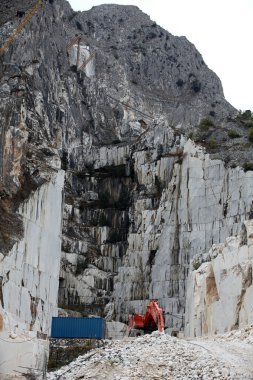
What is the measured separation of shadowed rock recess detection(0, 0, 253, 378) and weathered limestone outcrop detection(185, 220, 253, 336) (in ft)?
2.15

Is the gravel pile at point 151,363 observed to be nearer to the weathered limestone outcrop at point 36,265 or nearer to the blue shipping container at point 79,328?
the weathered limestone outcrop at point 36,265

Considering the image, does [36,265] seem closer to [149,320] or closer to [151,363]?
[149,320]

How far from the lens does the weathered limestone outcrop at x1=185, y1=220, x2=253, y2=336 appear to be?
38844mm

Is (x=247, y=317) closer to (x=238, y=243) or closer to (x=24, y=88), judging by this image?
(x=238, y=243)

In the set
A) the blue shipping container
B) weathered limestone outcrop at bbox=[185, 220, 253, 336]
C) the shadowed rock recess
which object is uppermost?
the shadowed rock recess

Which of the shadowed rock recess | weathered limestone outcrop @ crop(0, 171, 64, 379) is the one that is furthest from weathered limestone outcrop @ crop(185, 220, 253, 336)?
weathered limestone outcrop @ crop(0, 171, 64, 379)

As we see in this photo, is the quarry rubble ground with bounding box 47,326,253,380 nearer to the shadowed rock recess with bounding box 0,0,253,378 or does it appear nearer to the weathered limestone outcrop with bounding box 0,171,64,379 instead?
the shadowed rock recess with bounding box 0,0,253,378

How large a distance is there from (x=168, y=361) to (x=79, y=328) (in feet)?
60.4

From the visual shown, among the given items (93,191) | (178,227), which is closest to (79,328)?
(178,227)

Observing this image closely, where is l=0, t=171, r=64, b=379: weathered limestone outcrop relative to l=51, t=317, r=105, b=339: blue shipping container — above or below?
above

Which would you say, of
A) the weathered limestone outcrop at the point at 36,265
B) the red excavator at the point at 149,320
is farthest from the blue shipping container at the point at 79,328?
the red excavator at the point at 149,320

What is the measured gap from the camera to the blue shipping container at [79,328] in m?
47.4

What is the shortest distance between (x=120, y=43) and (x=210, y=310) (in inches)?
3546

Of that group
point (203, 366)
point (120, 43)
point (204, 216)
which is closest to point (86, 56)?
point (120, 43)
